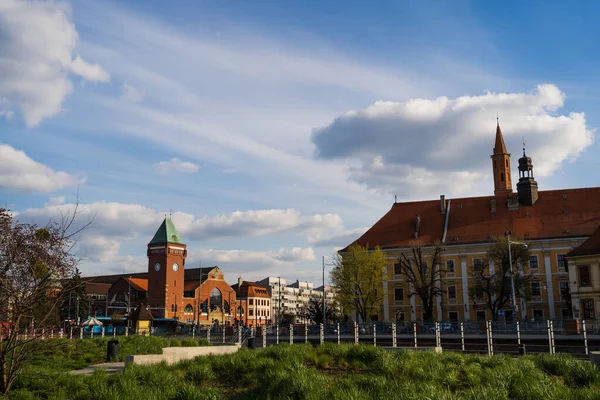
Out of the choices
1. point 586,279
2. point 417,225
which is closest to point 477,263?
point 417,225

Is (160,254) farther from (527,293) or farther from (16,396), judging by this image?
(16,396)

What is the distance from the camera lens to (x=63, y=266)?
15523mm

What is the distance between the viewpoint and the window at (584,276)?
54812mm

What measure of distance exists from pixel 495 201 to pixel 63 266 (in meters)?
68.6

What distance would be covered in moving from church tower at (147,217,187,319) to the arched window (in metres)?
10.3

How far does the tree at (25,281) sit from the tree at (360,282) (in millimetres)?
54436

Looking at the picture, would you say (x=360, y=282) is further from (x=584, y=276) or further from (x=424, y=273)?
(x=584, y=276)

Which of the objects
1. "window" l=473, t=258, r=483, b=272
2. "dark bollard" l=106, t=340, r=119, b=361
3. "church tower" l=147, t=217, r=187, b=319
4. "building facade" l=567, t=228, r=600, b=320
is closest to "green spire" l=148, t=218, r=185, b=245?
"church tower" l=147, t=217, r=187, b=319

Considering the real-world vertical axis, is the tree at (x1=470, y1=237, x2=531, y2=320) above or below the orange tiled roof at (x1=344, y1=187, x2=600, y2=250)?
below

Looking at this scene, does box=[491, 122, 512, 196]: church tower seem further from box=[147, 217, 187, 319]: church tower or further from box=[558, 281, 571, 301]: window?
box=[147, 217, 187, 319]: church tower

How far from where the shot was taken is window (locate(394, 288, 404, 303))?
243ft

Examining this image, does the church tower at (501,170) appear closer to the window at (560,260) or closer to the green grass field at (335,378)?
the window at (560,260)

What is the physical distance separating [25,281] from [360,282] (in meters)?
56.4

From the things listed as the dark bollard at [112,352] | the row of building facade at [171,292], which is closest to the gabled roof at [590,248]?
the dark bollard at [112,352]
